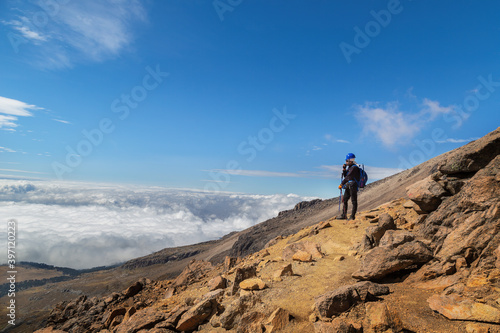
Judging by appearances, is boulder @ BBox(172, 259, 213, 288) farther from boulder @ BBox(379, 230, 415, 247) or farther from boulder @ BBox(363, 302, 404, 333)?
boulder @ BBox(363, 302, 404, 333)

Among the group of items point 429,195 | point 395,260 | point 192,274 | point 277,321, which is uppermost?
point 429,195

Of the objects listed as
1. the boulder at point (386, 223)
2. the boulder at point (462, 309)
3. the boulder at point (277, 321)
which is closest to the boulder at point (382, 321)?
the boulder at point (462, 309)

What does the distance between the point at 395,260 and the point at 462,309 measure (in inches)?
86.1

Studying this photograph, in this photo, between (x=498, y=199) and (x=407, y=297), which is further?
(x=498, y=199)

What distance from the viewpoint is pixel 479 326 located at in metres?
A: 4.12

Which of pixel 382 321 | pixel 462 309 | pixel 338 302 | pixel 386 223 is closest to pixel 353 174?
pixel 386 223

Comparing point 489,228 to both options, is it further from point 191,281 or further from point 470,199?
point 191,281

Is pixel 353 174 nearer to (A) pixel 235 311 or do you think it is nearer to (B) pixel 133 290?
(A) pixel 235 311

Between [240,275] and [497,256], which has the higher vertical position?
[497,256]

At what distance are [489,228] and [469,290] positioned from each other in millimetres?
1966

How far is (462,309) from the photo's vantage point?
4.46m

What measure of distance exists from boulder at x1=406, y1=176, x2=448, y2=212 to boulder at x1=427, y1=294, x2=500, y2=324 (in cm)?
503

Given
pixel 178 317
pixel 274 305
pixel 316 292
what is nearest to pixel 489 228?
pixel 316 292

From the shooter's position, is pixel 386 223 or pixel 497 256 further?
pixel 386 223
